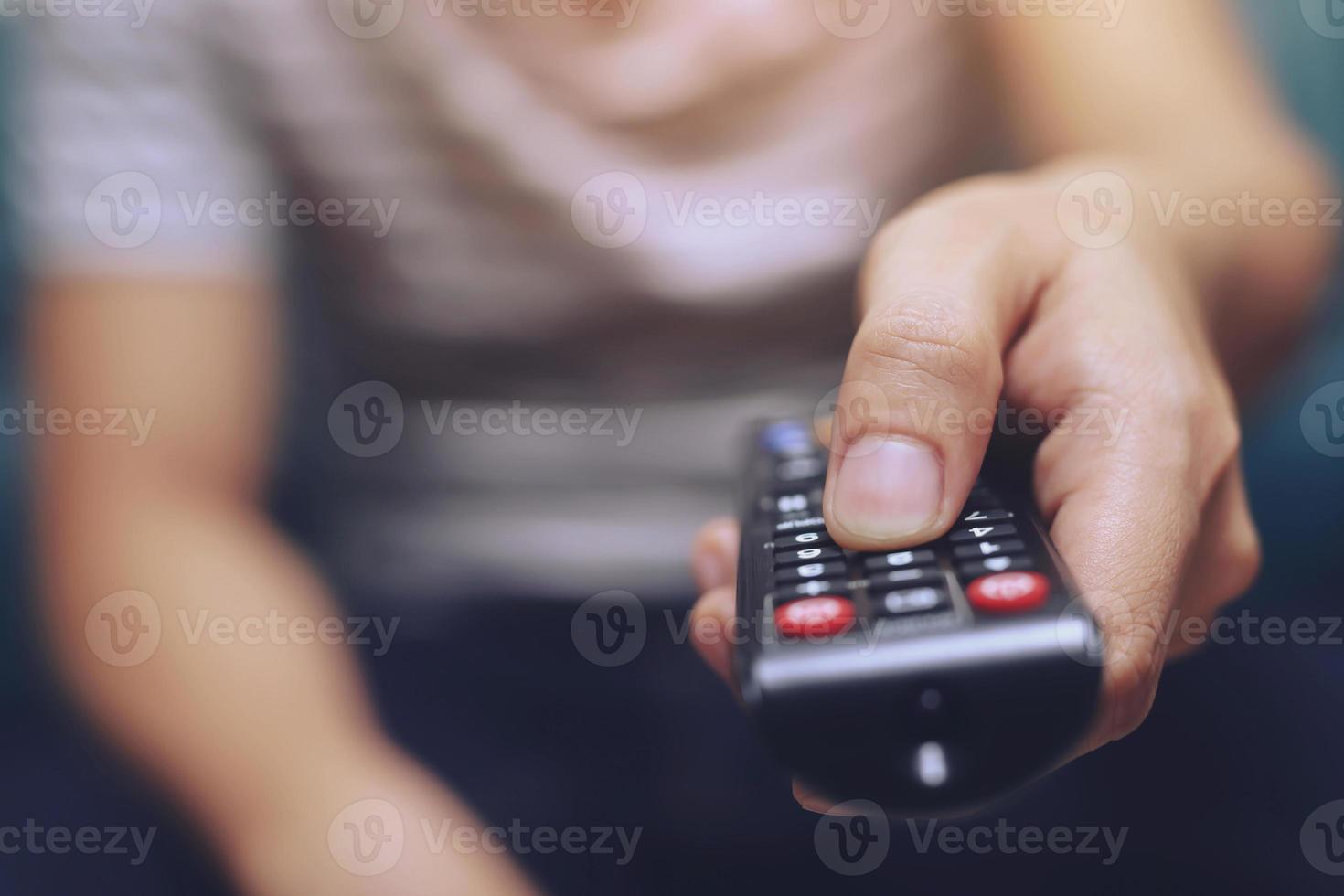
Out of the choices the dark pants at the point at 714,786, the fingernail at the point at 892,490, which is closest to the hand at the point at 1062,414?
the fingernail at the point at 892,490

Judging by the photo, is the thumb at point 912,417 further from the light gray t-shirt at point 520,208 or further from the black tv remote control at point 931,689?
the light gray t-shirt at point 520,208

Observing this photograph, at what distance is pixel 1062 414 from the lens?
363 mm

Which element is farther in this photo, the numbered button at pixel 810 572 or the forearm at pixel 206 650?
the forearm at pixel 206 650

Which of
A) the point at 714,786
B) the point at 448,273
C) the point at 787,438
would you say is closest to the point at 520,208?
the point at 448,273

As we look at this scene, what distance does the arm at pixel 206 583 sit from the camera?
1.73ft

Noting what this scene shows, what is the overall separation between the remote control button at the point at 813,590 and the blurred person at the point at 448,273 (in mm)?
259

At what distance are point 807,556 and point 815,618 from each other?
53mm

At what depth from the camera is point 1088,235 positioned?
42cm

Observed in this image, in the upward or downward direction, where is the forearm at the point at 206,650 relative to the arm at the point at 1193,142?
downward

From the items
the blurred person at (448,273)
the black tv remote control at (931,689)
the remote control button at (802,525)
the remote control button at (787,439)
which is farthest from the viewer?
the blurred person at (448,273)

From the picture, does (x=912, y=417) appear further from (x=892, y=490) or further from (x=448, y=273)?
(x=448, y=273)

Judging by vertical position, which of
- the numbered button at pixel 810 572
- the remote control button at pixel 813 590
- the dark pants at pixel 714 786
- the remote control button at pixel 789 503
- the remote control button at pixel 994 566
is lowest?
the dark pants at pixel 714 786

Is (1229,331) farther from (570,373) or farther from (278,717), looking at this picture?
(278,717)

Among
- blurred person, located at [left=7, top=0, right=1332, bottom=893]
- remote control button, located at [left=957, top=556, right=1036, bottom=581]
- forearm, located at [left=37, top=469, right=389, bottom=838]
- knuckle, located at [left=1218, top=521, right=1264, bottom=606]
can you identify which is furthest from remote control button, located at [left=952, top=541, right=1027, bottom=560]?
forearm, located at [left=37, top=469, right=389, bottom=838]
